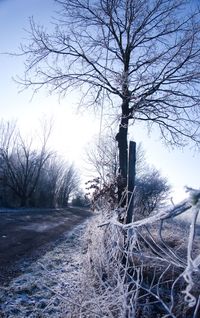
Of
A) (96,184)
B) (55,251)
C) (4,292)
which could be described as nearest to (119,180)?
(96,184)

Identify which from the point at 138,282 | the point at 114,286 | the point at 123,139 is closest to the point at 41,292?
the point at 114,286

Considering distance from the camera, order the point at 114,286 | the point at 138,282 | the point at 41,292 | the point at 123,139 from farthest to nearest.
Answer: the point at 123,139, the point at 41,292, the point at 114,286, the point at 138,282

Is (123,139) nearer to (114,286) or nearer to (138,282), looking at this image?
(114,286)

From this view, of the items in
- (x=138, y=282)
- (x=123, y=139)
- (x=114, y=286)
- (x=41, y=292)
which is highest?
(x=123, y=139)

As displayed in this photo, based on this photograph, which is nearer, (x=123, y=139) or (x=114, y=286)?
(x=114, y=286)

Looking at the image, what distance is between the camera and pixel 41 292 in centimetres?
530

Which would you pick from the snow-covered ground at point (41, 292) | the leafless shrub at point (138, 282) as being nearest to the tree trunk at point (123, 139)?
the snow-covered ground at point (41, 292)

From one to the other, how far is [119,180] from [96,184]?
47.5 inches

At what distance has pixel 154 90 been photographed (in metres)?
12.5

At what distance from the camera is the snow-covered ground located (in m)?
4.22

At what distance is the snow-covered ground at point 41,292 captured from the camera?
422cm

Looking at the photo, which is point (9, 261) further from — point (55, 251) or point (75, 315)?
point (75, 315)

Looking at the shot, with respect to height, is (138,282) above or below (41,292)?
above

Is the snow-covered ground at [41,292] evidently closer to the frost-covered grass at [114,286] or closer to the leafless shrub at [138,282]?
the frost-covered grass at [114,286]
